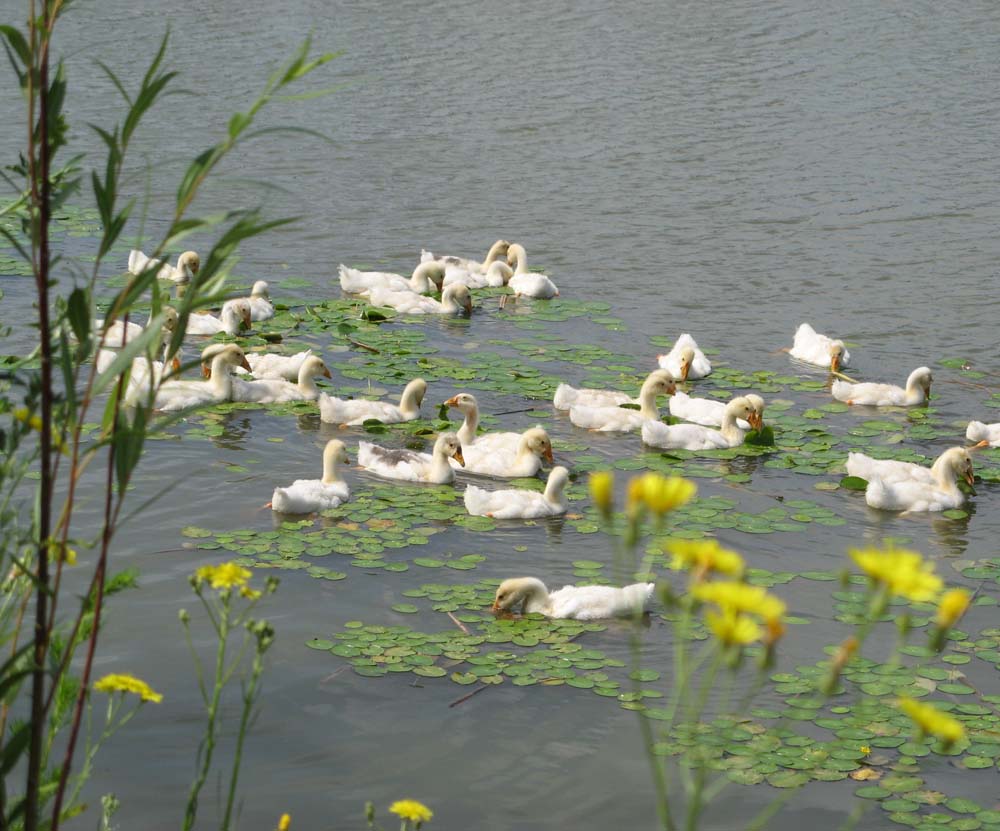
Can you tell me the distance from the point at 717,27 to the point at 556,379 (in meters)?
17.1

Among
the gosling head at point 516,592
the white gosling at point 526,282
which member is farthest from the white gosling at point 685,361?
the gosling head at point 516,592

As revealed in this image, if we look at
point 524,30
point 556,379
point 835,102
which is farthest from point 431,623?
point 524,30

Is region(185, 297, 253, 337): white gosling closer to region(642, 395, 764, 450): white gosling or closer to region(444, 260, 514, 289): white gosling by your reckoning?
region(444, 260, 514, 289): white gosling

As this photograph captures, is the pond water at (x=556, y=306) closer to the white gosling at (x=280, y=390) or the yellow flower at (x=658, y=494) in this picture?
the white gosling at (x=280, y=390)

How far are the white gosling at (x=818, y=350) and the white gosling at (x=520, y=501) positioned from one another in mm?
3948

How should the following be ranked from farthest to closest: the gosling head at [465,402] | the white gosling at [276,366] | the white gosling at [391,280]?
the white gosling at [391,280], the white gosling at [276,366], the gosling head at [465,402]

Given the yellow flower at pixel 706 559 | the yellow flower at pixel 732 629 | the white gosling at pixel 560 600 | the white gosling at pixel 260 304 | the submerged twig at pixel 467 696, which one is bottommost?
the submerged twig at pixel 467 696

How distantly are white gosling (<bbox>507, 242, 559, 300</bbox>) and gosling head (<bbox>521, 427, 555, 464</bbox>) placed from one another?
172 inches

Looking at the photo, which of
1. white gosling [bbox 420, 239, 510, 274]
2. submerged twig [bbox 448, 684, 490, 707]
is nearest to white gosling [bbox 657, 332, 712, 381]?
white gosling [bbox 420, 239, 510, 274]

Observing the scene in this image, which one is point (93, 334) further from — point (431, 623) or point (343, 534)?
point (343, 534)

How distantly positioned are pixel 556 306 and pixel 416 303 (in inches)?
54.1

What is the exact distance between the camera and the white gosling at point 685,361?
11727 millimetres

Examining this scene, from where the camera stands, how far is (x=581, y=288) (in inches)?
575

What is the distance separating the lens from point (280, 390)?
11.0 metres
